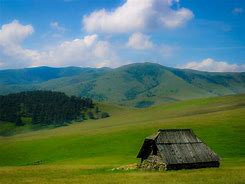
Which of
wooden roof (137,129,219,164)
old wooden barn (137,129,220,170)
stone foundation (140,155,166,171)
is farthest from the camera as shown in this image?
wooden roof (137,129,219,164)

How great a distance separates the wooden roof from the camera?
5306 centimetres

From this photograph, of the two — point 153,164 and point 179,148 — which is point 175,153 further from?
point 153,164

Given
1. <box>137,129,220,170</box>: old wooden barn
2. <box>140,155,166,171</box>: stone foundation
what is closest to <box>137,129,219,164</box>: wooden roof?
<box>137,129,220,170</box>: old wooden barn

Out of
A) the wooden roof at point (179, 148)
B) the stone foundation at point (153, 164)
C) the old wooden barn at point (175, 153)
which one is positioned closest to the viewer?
the old wooden barn at point (175, 153)

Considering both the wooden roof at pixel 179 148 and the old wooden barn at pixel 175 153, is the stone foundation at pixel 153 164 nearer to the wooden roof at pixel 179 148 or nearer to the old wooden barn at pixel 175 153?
the old wooden barn at pixel 175 153

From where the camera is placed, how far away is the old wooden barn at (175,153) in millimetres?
52797

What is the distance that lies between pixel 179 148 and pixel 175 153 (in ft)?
4.40

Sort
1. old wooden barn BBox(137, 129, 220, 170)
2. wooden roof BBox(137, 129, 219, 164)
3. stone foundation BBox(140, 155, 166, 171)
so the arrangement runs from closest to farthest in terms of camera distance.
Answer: old wooden barn BBox(137, 129, 220, 170) → stone foundation BBox(140, 155, 166, 171) → wooden roof BBox(137, 129, 219, 164)

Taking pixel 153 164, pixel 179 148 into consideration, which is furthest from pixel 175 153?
pixel 153 164

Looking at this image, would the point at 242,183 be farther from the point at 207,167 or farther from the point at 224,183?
the point at 207,167

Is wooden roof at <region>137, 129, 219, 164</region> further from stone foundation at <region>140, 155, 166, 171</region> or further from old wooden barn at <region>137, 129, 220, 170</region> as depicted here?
stone foundation at <region>140, 155, 166, 171</region>

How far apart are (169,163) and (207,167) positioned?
6.99 m

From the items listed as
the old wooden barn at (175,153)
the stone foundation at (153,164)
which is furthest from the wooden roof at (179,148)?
the stone foundation at (153,164)

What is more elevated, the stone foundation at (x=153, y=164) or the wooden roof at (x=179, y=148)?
the wooden roof at (x=179, y=148)
